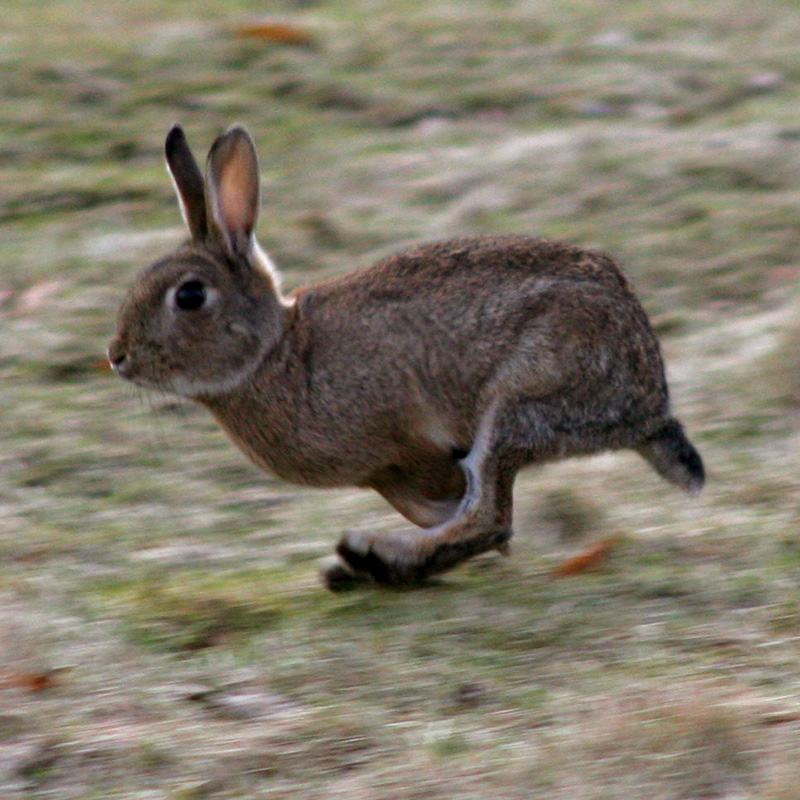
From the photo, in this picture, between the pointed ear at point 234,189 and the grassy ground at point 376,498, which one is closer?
the grassy ground at point 376,498

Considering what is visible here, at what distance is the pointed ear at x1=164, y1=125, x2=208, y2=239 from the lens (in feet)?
17.3

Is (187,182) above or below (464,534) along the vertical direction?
above

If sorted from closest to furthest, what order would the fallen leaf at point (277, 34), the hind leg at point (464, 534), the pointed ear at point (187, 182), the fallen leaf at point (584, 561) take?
the hind leg at point (464, 534) < the fallen leaf at point (584, 561) < the pointed ear at point (187, 182) < the fallen leaf at point (277, 34)

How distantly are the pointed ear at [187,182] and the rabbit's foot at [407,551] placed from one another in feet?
3.82

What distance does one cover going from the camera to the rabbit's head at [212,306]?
5.10 metres

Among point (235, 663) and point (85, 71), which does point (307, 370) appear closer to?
point (235, 663)

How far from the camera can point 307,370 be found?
16.8 feet

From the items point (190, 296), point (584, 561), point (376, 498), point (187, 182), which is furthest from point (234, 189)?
point (584, 561)

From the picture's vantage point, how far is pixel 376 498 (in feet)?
20.0

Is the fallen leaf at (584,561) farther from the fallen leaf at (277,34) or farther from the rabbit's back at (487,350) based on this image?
the fallen leaf at (277,34)

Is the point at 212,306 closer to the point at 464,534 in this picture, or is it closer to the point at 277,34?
the point at 464,534

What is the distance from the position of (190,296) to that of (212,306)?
0.08 metres

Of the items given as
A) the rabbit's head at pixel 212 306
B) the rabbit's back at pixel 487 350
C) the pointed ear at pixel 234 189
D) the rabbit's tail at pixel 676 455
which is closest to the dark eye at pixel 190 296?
the rabbit's head at pixel 212 306

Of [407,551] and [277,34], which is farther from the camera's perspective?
[277,34]
